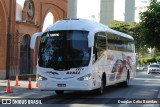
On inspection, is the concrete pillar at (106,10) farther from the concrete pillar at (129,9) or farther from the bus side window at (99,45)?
the bus side window at (99,45)

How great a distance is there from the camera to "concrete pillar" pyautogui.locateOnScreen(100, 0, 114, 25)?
100m

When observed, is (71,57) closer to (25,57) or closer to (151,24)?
(151,24)

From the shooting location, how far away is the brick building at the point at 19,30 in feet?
112

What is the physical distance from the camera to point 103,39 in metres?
19.3

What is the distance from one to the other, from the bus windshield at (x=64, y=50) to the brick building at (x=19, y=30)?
688 inches

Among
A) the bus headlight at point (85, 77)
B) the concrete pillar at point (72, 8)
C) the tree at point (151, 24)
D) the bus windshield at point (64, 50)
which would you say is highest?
the concrete pillar at point (72, 8)

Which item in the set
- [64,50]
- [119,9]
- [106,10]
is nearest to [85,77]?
[64,50]

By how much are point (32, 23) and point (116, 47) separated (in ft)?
61.6

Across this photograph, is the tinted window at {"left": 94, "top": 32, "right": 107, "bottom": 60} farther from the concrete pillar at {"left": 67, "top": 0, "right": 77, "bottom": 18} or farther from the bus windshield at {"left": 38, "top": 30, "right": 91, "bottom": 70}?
the concrete pillar at {"left": 67, "top": 0, "right": 77, "bottom": 18}

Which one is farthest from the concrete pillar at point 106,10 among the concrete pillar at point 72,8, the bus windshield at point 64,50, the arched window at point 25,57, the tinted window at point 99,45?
the bus windshield at point 64,50

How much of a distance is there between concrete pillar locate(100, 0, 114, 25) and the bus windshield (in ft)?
275

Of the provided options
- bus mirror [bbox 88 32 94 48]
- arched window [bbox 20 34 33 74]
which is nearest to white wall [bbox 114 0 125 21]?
arched window [bbox 20 34 33 74]

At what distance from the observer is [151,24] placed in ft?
71.3

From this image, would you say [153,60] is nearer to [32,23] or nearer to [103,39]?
[32,23]
